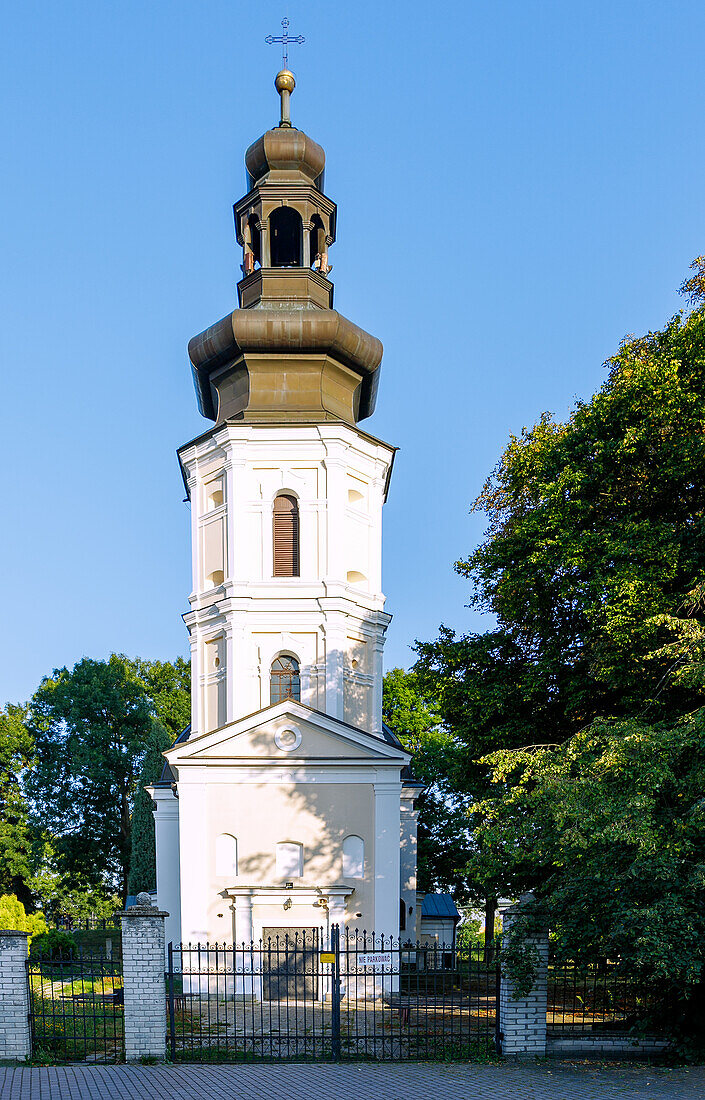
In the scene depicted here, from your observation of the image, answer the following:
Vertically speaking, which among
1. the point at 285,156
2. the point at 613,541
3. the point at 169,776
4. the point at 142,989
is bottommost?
the point at 142,989

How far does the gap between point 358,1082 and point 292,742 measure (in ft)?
35.7

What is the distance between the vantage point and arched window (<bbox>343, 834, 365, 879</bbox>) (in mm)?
22375

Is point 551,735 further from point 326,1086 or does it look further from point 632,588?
point 326,1086

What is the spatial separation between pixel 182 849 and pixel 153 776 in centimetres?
1665

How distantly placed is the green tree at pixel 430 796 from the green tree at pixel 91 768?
9.92 meters

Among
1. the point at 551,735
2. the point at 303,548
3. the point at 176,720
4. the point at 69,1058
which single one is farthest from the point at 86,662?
the point at 69,1058

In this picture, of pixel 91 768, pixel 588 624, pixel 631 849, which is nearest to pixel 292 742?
pixel 588 624

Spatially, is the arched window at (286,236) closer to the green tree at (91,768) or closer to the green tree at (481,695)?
the green tree at (481,695)

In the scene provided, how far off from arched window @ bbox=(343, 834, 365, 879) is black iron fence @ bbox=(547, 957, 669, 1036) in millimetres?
8642

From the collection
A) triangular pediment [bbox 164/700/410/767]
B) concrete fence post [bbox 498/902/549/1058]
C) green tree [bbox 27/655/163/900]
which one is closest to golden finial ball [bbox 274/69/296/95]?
A: triangular pediment [bbox 164/700/410/767]

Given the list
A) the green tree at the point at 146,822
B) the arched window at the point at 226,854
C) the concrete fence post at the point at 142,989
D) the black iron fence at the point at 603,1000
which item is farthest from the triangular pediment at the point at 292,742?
the green tree at the point at 146,822

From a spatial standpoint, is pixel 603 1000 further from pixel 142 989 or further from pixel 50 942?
pixel 50 942

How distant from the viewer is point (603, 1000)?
538 inches

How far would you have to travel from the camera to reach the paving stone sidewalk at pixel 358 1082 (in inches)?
449
